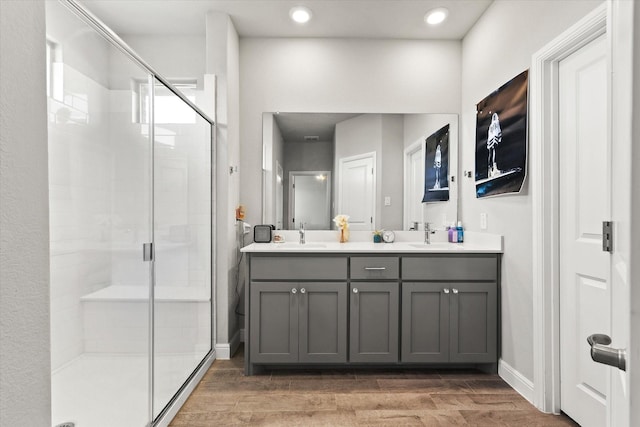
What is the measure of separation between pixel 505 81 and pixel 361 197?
1330 mm

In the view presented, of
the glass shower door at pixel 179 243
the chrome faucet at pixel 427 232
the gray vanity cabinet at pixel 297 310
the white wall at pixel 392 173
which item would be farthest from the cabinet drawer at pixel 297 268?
the chrome faucet at pixel 427 232

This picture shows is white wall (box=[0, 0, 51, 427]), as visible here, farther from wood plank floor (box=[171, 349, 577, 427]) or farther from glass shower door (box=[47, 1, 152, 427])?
wood plank floor (box=[171, 349, 577, 427])

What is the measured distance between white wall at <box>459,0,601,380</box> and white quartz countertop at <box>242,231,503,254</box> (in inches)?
4.1

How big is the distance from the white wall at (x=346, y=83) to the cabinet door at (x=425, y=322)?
1.44 m

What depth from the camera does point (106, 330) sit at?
1.38m

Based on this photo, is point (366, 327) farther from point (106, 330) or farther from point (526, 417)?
point (106, 330)

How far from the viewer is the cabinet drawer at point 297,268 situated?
7.41ft

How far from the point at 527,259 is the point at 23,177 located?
2277 millimetres

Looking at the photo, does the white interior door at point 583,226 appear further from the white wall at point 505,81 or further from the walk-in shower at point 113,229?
the walk-in shower at point 113,229

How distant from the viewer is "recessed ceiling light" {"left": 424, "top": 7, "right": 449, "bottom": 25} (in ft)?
8.27

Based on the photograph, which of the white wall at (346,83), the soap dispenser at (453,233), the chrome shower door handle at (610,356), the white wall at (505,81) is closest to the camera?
the chrome shower door handle at (610,356)

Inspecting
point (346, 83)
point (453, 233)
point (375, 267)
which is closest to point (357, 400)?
point (375, 267)

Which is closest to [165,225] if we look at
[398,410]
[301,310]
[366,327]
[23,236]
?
[301,310]

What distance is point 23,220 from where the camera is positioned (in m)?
0.57
